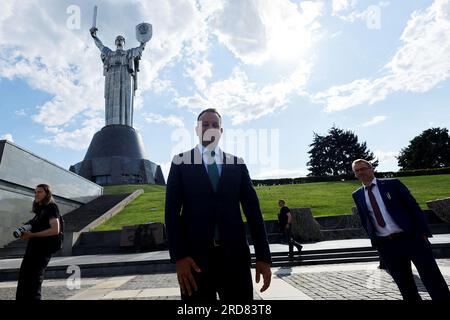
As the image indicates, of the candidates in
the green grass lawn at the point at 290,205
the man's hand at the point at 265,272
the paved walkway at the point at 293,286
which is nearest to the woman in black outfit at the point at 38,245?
the paved walkway at the point at 293,286

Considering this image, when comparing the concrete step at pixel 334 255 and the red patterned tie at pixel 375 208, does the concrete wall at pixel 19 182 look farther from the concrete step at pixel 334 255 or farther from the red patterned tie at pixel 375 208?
the red patterned tie at pixel 375 208

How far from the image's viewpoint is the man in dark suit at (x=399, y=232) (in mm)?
3432

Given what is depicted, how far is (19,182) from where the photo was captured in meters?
18.0

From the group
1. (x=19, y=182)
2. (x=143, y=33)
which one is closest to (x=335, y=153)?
(x=143, y=33)

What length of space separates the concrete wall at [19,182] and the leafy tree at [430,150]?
226 ft

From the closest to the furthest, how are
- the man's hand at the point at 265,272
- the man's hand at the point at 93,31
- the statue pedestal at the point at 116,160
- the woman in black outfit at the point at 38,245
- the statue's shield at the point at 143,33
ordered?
the man's hand at the point at 265,272 < the woman in black outfit at the point at 38,245 < the statue pedestal at the point at 116,160 < the man's hand at the point at 93,31 < the statue's shield at the point at 143,33

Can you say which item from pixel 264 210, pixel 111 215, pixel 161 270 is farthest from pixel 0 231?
pixel 264 210

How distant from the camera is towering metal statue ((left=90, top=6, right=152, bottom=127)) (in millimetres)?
45594

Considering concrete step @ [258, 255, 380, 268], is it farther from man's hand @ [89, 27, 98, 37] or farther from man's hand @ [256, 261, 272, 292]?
man's hand @ [89, 27, 98, 37]

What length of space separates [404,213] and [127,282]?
653 cm

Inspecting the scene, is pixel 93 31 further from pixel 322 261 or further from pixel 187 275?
pixel 187 275

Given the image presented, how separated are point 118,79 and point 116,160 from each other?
11.8m

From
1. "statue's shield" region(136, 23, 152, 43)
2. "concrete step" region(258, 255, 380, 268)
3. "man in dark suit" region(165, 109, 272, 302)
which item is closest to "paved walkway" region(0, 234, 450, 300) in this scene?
"concrete step" region(258, 255, 380, 268)

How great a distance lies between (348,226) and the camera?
17141mm
